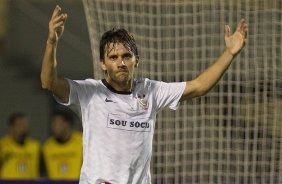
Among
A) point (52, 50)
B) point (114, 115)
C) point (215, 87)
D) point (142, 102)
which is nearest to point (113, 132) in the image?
point (114, 115)

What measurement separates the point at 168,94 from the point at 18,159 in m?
4.78

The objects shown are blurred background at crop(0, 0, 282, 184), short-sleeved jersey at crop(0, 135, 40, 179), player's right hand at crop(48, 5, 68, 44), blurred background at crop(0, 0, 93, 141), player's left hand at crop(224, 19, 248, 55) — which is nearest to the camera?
player's right hand at crop(48, 5, 68, 44)

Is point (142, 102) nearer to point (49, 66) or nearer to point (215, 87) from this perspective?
point (49, 66)

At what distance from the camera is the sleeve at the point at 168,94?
536cm

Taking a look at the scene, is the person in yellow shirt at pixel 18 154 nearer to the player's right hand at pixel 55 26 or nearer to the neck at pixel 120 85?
the neck at pixel 120 85

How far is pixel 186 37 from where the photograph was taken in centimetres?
823

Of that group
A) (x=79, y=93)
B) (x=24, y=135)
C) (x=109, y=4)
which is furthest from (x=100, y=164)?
(x=24, y=135)

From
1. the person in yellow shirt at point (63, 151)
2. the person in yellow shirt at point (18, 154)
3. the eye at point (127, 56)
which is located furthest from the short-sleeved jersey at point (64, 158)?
the eye at point (127, 56)

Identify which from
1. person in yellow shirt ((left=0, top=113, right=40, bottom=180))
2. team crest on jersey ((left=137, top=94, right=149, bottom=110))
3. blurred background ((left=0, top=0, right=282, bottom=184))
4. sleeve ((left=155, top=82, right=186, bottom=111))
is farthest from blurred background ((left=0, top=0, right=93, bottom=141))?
team crest on jersey ((left=137, top=94, right=149, bottom=110))

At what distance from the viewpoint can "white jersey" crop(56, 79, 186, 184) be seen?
5023 mm

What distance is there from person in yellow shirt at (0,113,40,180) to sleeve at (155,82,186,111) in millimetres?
4624

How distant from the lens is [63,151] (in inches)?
386

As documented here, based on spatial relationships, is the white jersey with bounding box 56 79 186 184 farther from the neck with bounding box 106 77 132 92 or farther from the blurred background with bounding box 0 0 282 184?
the blurred background with bounding box 0 0 282 184

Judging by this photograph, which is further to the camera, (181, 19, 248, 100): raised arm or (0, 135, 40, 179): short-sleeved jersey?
(0, 135, 40, 179): short-sleeved jersey
